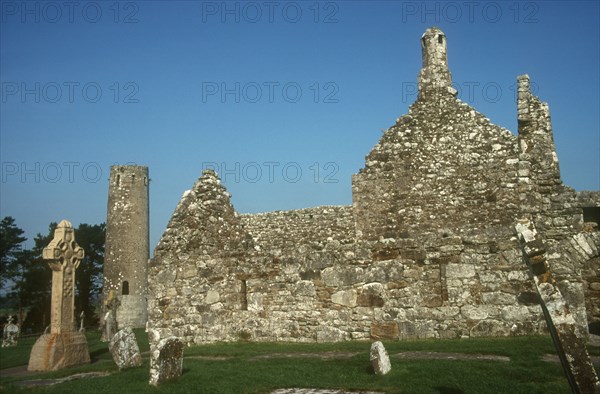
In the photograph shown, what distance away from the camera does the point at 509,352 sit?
26.0 ft

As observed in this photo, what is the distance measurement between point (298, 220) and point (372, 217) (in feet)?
26.0

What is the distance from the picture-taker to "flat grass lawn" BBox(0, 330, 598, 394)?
6.33m

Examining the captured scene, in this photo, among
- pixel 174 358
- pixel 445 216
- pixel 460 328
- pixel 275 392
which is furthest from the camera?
pixel 445 216

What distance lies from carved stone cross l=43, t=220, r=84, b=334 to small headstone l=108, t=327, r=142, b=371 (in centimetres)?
367

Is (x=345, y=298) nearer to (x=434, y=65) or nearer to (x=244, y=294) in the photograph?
(x=244, y=294)

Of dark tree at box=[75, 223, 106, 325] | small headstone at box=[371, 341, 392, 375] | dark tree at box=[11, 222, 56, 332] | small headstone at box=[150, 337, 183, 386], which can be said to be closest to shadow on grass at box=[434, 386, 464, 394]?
small headstone at box=[371, 341, 392, 375]

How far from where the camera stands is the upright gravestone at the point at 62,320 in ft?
39.1

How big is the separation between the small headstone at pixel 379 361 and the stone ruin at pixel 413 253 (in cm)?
289

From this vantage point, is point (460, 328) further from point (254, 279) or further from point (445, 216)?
point (445, 216)

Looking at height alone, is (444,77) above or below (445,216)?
above

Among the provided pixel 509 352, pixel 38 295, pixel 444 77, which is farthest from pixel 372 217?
pixel 38 295

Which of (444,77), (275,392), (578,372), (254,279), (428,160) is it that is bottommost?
(275,392)

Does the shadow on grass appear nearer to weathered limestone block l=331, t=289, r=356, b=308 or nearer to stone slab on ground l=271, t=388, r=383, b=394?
stone slab on ground l=271, t=388, r=383, b=394

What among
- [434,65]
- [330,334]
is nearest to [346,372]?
[330,334]
